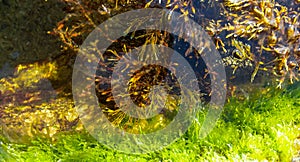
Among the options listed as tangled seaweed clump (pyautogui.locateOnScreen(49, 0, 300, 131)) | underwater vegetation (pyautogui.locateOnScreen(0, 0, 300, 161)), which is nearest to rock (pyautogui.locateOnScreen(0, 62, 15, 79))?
underwater vegetation (pyautogui.locateOnScreen(0, 0, 300, 161))

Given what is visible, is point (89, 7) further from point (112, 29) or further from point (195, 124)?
point (195, 124)

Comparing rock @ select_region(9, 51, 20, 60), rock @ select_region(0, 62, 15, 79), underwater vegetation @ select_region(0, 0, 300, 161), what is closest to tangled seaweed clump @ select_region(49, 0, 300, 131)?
underwater vegetation @ select_region(0, 0, 300, 161)

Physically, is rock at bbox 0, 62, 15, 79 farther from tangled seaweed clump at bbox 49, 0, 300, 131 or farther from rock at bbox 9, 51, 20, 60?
tangled seaweed clump at bbox 49, 0, 300, 131

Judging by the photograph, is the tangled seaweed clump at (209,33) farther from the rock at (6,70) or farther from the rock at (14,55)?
the rock at (6,70)

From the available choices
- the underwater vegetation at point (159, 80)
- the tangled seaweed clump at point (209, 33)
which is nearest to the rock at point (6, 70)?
the underwater vegetation at point (159, 80)

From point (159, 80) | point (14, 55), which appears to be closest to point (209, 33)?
point (159, 80)

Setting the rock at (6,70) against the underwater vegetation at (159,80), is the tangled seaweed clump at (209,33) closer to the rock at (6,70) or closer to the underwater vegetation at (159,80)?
the underwater vegetation at (159,80)

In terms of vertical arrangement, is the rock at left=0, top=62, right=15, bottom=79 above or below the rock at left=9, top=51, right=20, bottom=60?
below

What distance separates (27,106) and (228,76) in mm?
1820

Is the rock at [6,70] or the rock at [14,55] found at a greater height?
the rock at [14,55]

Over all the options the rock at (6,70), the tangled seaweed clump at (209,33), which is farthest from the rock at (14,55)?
the tangled seaweed clump at (209,33)

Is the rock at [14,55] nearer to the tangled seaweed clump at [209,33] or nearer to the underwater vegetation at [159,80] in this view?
the underwater vegetation at [159,80]

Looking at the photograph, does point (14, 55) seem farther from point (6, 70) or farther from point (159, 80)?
point (159, 80)

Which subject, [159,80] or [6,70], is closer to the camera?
[6,70]
